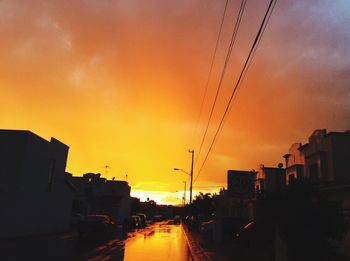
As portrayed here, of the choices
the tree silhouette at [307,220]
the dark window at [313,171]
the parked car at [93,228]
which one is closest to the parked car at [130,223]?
the parked car at [93,228]

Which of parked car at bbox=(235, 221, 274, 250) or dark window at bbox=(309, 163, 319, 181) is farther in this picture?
dark window at bbox=(309, 163, 319, 181)

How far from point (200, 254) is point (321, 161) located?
10128 millimetres

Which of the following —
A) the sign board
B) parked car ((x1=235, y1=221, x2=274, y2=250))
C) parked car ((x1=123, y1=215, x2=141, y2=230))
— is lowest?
parked car ((x1=235, y1=221, x2=274, y2=250))

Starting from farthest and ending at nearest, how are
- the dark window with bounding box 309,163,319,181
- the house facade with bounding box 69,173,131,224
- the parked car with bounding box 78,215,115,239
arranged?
1. the house facade with bounding box 69,173,131,224
2. the parked car with bounding box 78,215,115,239
3. the dark window with bounding box 309,163,319,181

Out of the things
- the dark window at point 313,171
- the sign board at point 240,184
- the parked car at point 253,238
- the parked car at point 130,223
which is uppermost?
the dark window at point 313,171

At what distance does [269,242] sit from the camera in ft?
68.5

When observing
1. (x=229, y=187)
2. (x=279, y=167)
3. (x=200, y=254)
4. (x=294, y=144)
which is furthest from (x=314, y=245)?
(x=279, y=167)

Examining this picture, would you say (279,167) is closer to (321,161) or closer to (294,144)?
(294,144)

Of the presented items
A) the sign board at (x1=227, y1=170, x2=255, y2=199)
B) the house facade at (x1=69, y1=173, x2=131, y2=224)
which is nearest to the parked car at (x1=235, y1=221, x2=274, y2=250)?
the sign board at (x1=227, y1=170, x2=255, y2=199)

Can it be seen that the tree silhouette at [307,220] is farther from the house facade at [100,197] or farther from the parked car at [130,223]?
the house facade at [100,197]

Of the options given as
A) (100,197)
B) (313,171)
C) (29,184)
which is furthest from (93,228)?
(100,197)

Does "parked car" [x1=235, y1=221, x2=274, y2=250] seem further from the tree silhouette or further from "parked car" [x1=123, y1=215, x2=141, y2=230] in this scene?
"parked car" [x1=123, y1=215, x2=141, y2=230]

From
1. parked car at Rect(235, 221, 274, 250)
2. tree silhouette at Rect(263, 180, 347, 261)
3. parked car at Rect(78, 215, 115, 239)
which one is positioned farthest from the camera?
parked car at Rect(78, 215, 115, 239)

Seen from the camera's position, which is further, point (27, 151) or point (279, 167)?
point (279, 167)
